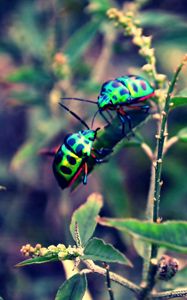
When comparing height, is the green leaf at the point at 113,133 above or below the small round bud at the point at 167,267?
above

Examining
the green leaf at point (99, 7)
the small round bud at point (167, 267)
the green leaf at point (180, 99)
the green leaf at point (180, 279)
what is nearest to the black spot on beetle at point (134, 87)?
the green leaf at point (180, 99)

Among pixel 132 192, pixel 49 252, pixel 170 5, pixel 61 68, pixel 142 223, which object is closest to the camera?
pixel 142 223

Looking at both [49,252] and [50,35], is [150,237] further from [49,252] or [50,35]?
[50,35]

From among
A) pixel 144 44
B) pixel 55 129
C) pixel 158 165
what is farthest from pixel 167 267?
pixel 55 129

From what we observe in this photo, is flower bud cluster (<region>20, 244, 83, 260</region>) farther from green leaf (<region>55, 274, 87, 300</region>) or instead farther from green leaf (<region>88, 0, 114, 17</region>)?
green leaf (<region>88, 0, 114, 17</region>)

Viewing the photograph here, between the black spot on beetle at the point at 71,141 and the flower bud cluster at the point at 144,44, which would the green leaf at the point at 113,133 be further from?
the flower bud cluster at the point at 144,44

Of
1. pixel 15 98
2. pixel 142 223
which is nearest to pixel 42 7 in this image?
pixel 15 98
